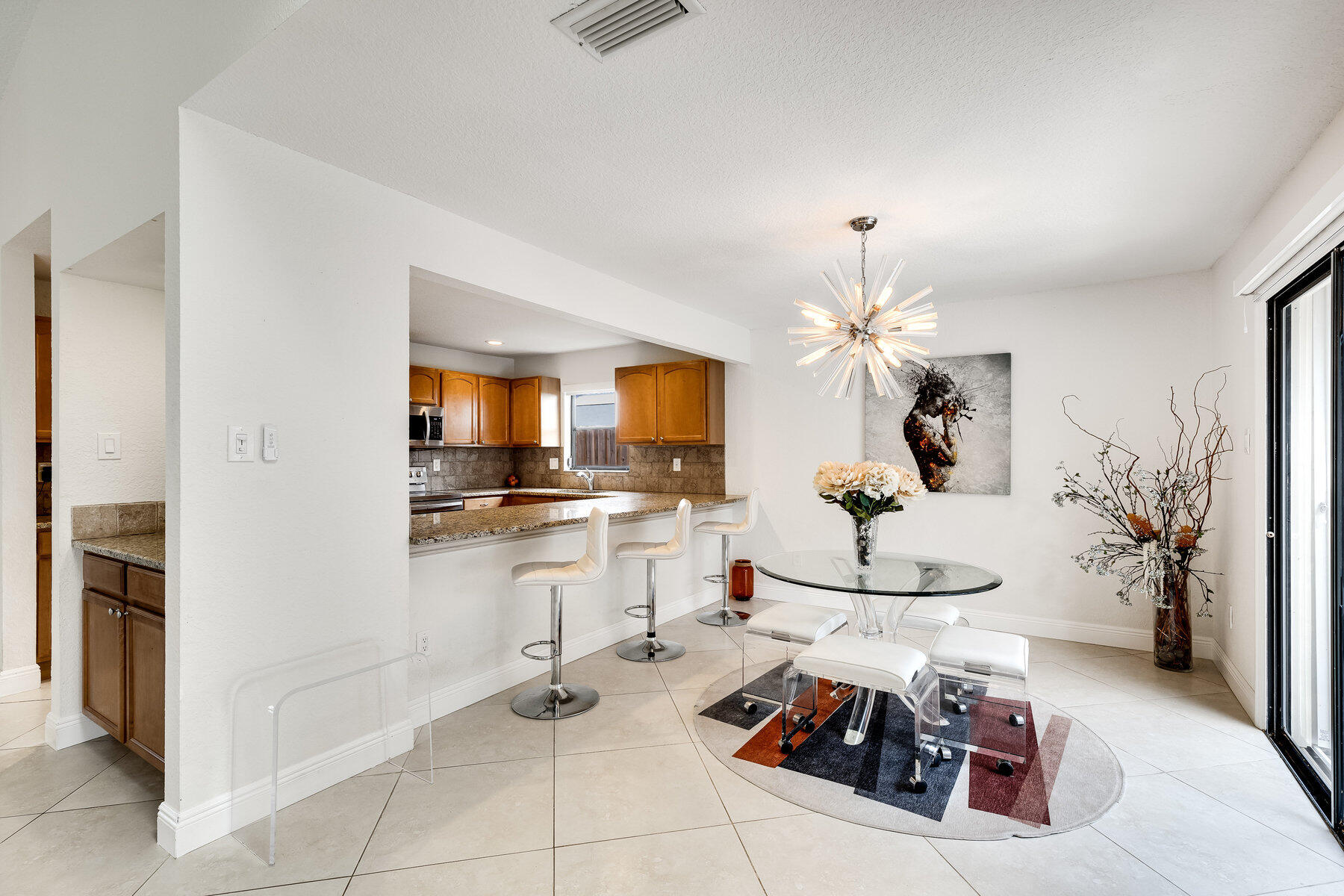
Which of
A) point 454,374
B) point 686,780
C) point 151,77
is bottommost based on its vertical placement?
point 686,780

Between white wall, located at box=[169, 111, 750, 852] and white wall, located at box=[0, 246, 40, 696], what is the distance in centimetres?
191

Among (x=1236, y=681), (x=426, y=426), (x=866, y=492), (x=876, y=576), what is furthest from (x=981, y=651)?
(x=426, y=426)

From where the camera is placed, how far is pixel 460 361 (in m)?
6.77

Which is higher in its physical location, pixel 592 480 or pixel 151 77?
pixel 151 77

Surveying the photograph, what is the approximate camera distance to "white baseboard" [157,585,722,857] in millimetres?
2066

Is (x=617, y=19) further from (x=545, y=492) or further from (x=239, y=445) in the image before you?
(x=545, y=492)

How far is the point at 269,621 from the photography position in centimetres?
226

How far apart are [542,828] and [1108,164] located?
314cm

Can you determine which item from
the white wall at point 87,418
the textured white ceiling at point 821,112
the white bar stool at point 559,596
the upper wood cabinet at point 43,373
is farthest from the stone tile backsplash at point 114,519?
the textured white ceiling at point 821,112

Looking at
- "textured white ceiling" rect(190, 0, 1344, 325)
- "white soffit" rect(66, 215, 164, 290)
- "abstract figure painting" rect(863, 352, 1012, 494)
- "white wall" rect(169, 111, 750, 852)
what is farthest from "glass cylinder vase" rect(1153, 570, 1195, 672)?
"white soffit" rect(66, 215, 164, 290)

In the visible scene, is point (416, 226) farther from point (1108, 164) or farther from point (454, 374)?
point (454, 374)

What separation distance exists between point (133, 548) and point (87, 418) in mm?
707

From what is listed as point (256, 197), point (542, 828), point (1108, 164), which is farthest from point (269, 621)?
point (1108, 164)

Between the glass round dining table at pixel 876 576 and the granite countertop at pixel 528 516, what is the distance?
1142mm
